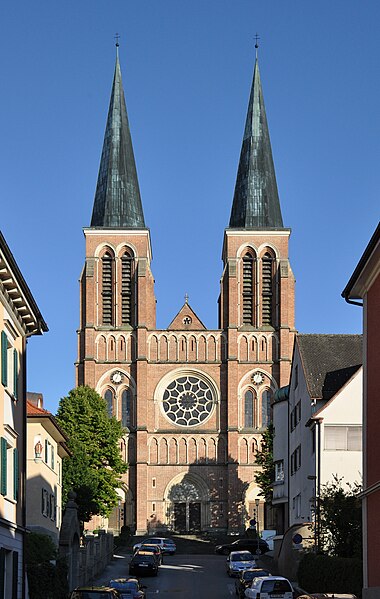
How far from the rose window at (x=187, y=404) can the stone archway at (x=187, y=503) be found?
450 cm

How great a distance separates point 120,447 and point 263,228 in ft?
70.9

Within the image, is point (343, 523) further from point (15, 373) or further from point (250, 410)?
point (250, 410)

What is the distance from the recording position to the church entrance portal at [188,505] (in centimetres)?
9219

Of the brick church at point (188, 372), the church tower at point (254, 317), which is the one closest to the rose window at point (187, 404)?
the brick church at point (188, 372)

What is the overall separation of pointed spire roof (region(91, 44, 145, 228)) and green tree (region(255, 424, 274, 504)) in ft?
73.5

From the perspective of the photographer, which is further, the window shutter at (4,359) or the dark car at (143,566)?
the dark car at (143,566)

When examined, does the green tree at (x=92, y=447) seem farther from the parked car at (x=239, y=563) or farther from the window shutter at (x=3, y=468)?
the window shutter at (x=3, y=468)

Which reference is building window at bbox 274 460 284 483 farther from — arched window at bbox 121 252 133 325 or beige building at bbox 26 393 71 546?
arched window at bbox 121 252 133 325

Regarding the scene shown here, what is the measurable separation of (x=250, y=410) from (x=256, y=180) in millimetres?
19859

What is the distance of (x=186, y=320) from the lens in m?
98.4

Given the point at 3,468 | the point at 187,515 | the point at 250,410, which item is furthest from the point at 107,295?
the point at 3,468

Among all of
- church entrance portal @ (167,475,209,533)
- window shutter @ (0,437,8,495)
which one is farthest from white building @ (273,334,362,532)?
church entrance portal @ (167,475,209,533)

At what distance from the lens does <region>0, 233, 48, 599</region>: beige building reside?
26938 mm

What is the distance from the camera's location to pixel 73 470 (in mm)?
75000
